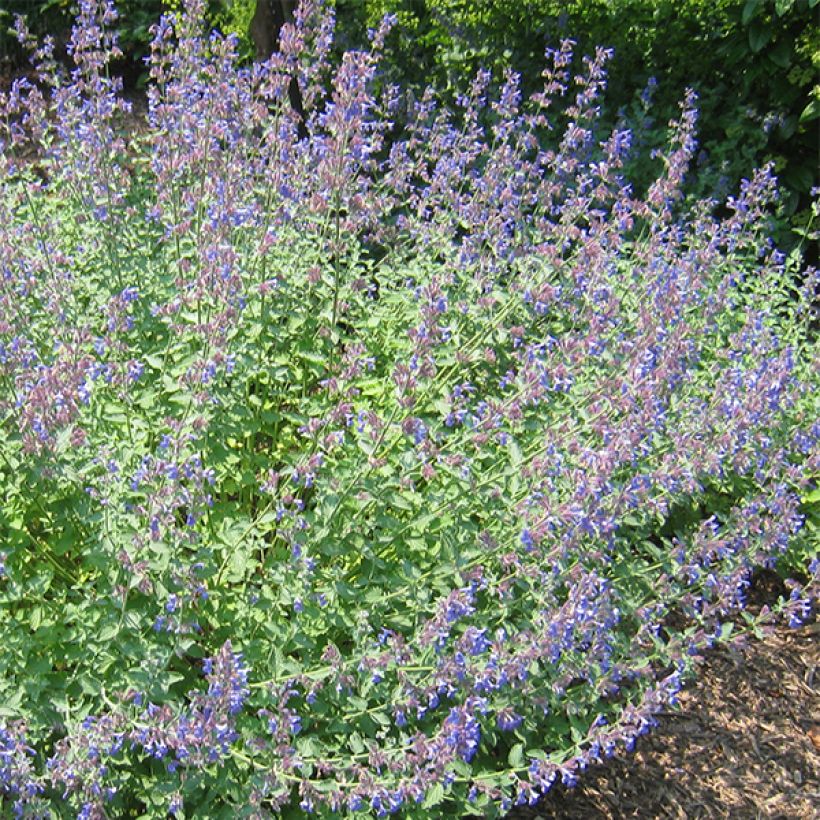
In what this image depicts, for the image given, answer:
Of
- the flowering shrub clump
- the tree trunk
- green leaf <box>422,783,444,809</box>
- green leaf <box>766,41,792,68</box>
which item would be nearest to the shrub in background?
green leaf <box>766,41,792,68</box>

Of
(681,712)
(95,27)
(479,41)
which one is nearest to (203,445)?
(95,27)

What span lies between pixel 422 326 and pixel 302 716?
1.17 m

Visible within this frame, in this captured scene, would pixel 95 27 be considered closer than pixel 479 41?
Yes

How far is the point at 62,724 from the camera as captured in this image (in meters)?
2.94

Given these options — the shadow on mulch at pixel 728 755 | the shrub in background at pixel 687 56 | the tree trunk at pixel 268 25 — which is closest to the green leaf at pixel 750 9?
the shrub in background at pixel 687 56

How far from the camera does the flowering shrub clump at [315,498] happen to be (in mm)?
2867

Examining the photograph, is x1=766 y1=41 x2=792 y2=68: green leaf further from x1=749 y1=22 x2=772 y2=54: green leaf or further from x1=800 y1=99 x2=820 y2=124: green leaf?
x1=800 y1=99 x2=820 y2=124: green leaf

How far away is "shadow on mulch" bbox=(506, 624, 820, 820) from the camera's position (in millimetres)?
3979

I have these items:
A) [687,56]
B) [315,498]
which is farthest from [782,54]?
[315,498]

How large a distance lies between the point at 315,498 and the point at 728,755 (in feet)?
7.03

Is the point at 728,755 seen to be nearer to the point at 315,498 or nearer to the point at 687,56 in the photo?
the point at 315,498

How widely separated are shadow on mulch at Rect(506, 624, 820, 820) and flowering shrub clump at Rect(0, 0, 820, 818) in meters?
0.27

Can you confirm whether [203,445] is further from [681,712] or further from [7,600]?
[681,712]

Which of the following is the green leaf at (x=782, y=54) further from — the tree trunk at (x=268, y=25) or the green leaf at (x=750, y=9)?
the tree trunk at (x=268, y=25)
